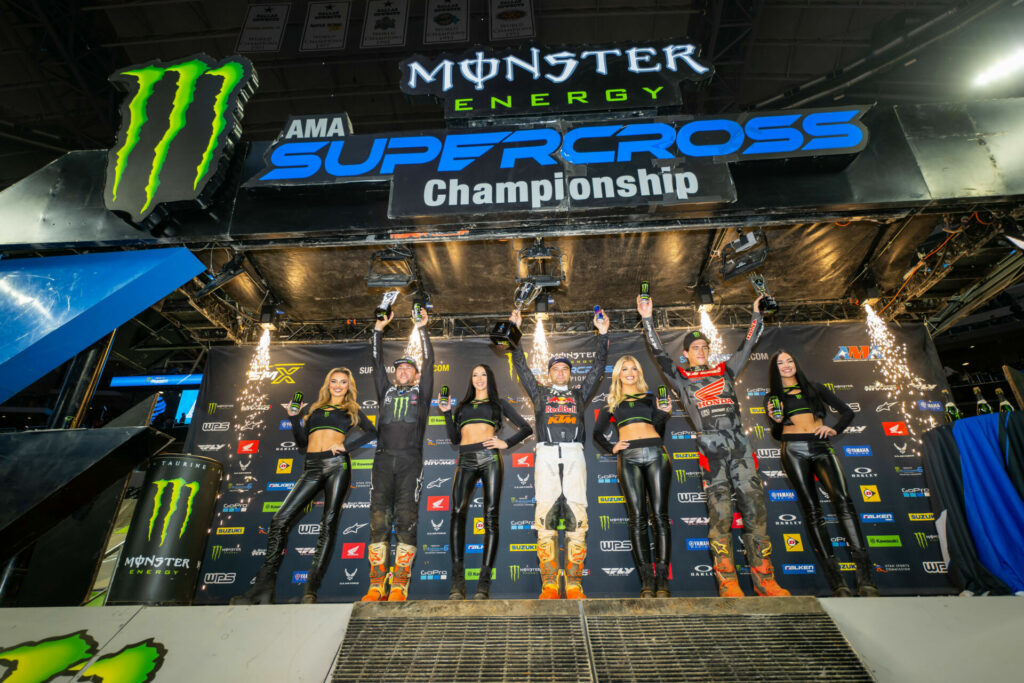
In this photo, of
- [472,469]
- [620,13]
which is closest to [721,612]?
[472,469]

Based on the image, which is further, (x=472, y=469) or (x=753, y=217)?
(x=472, y=469)

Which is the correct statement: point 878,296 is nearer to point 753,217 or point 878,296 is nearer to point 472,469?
point 753,217

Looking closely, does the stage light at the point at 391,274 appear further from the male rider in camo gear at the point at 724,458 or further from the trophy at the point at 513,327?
the male rider in camo gear at the point at 724,458

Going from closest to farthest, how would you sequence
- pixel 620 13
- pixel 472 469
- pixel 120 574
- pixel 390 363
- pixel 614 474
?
pixel 120 574 → pixel 472 469 → pixel 614 474 → pixel 390 363 → pixel 620 13

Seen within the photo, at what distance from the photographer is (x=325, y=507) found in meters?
4.47

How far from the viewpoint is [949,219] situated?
4.70m


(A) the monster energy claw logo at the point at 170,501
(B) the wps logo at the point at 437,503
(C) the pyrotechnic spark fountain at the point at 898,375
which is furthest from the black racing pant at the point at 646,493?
(A) the monster energy claw logo at the point at 170,501

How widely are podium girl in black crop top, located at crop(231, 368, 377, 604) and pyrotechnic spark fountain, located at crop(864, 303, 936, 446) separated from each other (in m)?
6.76

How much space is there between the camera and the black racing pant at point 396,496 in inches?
165

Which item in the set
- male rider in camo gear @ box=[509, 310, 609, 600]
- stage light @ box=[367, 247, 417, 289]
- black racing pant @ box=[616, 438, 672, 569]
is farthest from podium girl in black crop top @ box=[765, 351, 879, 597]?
stage light @ box=[367, 247, 417, 289]

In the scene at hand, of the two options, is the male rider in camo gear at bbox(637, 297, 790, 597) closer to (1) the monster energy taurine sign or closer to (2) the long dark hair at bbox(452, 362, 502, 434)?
(2) the long dark hair at bbox(452, 362, 502, 434)

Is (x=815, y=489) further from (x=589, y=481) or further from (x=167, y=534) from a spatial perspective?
(x=167, y=534)

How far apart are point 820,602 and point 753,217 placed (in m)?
3.15

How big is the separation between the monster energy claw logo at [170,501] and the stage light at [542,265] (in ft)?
12.7
